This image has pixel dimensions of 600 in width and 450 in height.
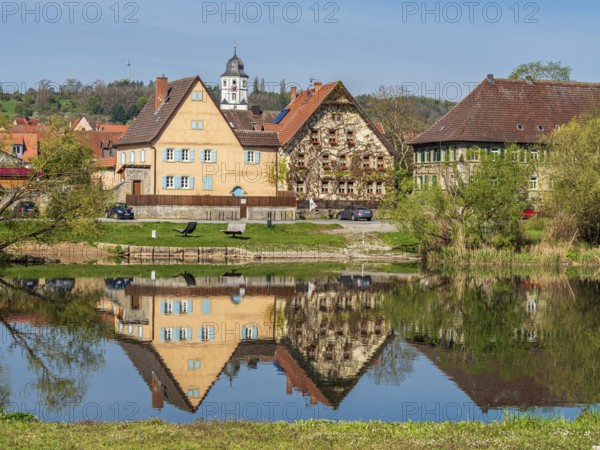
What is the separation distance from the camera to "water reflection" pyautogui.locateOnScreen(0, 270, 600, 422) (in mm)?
21781

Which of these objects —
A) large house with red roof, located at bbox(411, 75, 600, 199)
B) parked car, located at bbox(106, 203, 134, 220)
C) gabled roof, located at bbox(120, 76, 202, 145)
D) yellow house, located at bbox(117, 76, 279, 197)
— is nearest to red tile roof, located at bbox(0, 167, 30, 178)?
parked car, located at bbox(106, 203, 134, 220)

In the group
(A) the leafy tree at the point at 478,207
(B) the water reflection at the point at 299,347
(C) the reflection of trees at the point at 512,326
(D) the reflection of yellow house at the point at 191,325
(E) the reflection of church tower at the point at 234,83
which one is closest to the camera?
(B) the water reflection at the point at 299,347

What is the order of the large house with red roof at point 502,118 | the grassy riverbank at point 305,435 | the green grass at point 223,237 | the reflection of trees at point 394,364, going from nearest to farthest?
the grassy riverbank at point 305,435 → the reflection of trees at point 394,364 → the green grass at point 223,237 → the large house with red roof at point 502,118

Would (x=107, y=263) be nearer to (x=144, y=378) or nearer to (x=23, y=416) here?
(x=144, y=378)

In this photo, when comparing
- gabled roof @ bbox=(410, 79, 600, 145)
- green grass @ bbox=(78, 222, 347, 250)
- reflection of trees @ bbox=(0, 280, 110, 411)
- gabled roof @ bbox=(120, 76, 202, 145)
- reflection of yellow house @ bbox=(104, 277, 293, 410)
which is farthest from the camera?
gabled roof @ bbox=(410, 79, 600, 145)

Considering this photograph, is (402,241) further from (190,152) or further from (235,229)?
(190,152)

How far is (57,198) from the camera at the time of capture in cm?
4659

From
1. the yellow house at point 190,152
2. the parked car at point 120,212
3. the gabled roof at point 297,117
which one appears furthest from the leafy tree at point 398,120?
the parked car at point 120,212

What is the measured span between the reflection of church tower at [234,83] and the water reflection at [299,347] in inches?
5092

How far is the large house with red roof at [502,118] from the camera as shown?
268 ft

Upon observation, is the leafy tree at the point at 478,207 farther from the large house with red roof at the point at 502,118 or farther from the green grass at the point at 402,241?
the large house with red roof at the point at 502,118

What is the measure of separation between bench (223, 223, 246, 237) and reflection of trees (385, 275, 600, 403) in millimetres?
15606

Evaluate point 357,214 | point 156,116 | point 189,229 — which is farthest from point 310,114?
point 189,229

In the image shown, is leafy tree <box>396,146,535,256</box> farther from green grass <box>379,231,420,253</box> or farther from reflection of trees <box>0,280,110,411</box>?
reflection of trees <box>0,280,110,411</box>
